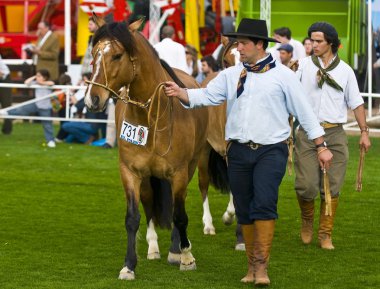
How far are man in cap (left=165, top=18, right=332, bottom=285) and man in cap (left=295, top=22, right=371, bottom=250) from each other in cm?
167

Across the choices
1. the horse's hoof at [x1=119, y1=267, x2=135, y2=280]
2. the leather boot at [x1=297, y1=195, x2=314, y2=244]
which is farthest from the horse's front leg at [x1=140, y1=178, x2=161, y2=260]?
the leather boot at [x1=297, y1=195, x2=314, y2=244]

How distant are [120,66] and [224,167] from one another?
10.5ft

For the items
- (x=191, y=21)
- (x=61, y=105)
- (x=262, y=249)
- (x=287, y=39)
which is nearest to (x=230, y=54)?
(x=262, y=249)

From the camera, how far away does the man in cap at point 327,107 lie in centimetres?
970

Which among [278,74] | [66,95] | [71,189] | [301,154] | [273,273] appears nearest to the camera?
[278,74]

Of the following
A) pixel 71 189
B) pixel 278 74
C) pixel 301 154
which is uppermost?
pixel 278 74

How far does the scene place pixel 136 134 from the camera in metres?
8.58

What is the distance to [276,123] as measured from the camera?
26.4 feet

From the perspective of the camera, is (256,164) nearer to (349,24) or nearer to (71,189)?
(71,189)

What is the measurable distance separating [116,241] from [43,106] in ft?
32.5

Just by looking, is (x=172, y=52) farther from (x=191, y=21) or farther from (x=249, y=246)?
(x=249, y=246)

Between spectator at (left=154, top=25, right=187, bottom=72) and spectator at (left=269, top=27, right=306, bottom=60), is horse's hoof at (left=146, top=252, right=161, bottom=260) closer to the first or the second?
spectator at (left=154, top=25, right=187, bottom=72)

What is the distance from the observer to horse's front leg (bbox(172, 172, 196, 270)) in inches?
345

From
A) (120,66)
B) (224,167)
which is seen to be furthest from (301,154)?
(120,66)
